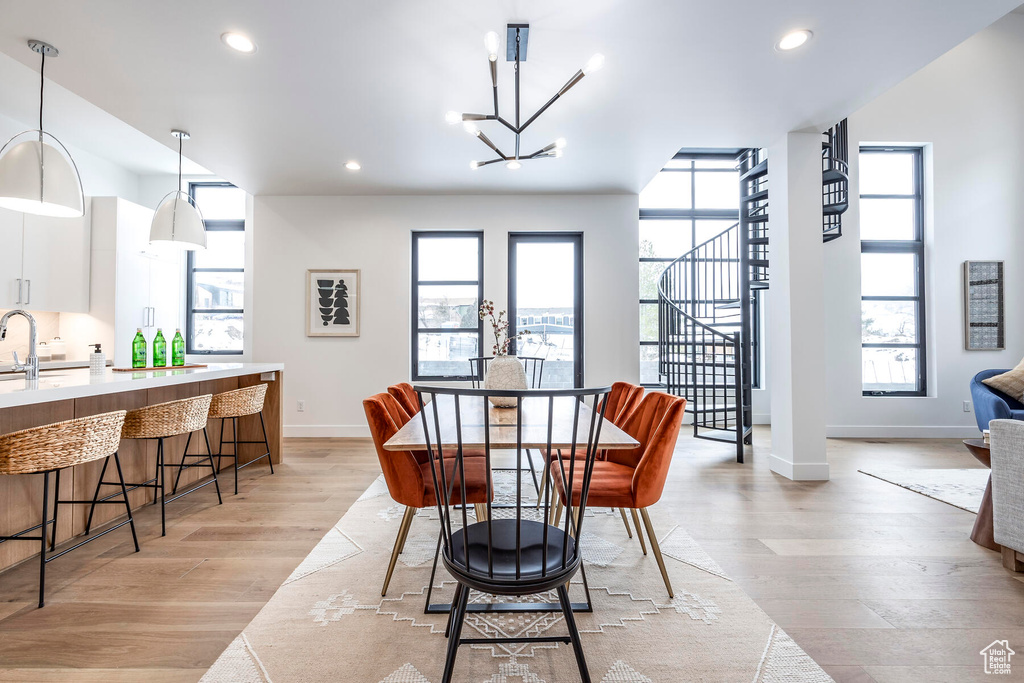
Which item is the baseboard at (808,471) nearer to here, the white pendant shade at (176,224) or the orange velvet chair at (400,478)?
the orange velvet chair at (400,478)

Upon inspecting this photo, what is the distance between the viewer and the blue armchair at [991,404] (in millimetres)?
4023

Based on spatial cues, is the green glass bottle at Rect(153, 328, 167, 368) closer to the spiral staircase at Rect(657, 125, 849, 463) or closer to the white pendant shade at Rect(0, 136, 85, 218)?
the white pendant shade at Rect(0, 136, 85, 218)

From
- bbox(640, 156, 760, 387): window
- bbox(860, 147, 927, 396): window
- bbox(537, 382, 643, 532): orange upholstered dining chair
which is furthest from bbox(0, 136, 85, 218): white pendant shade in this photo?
bbox(860, 147, 927, 396): window

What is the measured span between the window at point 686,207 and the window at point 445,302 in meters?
2.35

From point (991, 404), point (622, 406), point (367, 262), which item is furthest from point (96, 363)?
point (991, 404)

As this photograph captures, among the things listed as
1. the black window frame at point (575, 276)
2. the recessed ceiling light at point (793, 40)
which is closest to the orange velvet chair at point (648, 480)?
the recessed ceiling light at point (793, 40)

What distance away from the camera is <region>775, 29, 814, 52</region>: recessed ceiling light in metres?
2.34

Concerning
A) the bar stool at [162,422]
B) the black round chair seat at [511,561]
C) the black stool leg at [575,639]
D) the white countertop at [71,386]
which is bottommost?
the black stool leg at [575,639]

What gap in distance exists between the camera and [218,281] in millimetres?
5867

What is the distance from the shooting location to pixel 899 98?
17.1ft

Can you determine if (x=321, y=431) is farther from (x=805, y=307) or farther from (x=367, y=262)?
(x=805, y=307)

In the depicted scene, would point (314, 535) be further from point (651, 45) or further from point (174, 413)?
point (651, 45)

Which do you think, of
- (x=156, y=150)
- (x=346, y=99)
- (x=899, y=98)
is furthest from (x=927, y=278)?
(x=156, y=150)

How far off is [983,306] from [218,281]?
9.15 meters
